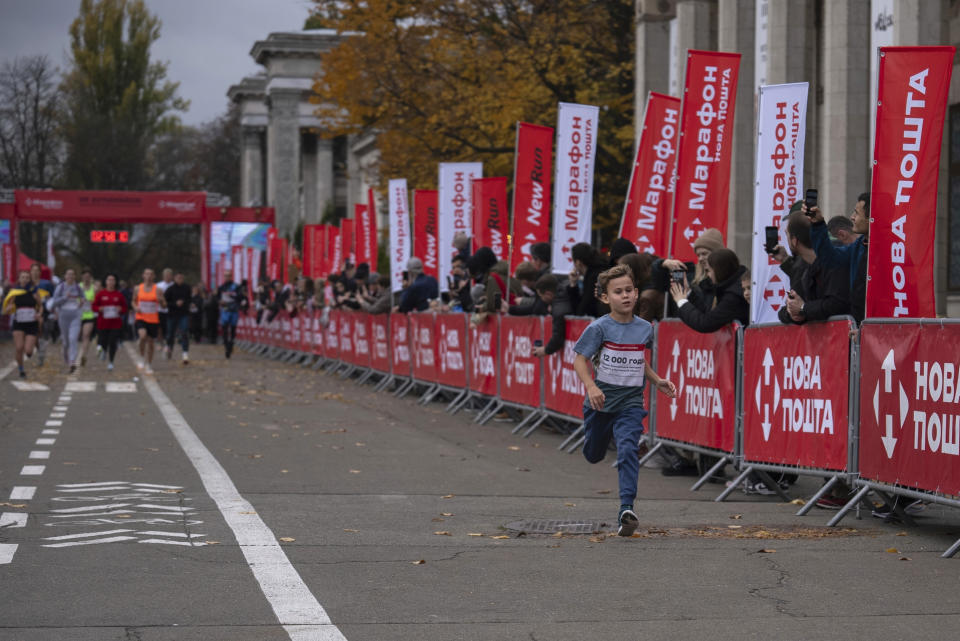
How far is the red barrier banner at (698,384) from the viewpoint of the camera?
11953mm

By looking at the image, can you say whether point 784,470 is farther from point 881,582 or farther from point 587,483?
point 881,582

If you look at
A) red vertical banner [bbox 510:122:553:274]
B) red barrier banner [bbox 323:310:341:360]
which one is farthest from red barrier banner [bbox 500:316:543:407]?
red barrier banner [bbox 323:310:341:360]

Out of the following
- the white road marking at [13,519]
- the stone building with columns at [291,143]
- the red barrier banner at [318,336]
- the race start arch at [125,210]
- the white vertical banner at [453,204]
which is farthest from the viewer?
the stone building with columns at [291,143]

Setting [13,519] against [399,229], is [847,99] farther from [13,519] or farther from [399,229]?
[13,519]

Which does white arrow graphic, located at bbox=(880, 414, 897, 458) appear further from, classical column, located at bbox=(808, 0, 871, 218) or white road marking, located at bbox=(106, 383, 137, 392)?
white road marking, located at bbox=(106, 383, 137, 392)

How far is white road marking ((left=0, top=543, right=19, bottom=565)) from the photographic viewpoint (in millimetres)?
7973

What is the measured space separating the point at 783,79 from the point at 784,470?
15490 mm

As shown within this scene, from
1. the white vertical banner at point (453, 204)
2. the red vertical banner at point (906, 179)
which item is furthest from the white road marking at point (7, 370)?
the red vertical banner at point (906, 179)

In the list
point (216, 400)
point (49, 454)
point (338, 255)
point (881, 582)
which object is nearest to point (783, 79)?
point (216, 400)

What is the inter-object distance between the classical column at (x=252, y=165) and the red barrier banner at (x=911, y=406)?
92773 mm

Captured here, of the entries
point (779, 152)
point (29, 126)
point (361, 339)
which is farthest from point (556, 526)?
point (29, 126)

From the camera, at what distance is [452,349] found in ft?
69.1

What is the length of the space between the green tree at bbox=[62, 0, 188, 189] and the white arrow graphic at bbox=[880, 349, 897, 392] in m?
83.3

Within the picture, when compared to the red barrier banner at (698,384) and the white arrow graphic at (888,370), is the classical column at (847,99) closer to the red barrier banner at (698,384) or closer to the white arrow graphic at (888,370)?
the red barrier banner at (698,384)
